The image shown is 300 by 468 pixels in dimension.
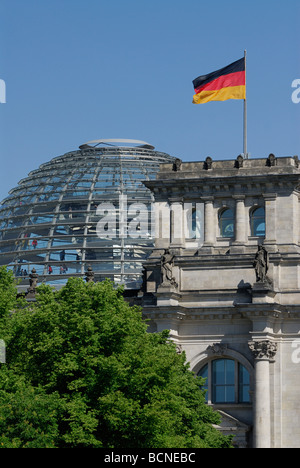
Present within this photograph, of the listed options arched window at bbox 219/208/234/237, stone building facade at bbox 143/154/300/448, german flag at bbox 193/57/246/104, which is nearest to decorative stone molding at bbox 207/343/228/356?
stone building facade at bbox 143/154/300/448

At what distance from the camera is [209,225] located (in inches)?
4146

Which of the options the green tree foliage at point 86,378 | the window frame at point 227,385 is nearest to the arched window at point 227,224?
the window frame at point 227,385

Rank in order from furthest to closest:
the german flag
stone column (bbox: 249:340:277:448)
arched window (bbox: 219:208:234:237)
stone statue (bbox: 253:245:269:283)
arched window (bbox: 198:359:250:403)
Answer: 1. the german flag
2. arched window (bbox: 219:208:234:237)
3. arched window (bbox: 198:359:250:403)
4. stone statue (bbox: 253:245:269:283)
5. stone column (bbox: 249:340:277:448)

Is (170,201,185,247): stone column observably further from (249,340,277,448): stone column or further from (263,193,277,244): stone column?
(249,340,277,448): stone column

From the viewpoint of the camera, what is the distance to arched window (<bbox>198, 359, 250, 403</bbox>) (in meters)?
103

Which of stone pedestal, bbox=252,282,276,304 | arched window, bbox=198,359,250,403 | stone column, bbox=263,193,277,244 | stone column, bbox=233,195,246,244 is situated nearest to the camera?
stone pedestal, bbox=252,282,276,304

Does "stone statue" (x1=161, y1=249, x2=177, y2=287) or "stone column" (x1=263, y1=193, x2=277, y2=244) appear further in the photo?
"stone column" (x1=263, y1=193, x2=277, y2=244)

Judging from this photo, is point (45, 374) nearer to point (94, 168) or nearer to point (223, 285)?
point (223, 285)

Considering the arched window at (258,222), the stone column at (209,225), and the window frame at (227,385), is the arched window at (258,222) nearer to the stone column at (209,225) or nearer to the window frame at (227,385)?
the stone column at (209,225)

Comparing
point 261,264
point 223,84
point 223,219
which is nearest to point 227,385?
point 261,264

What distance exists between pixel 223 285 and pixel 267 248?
3.75 m

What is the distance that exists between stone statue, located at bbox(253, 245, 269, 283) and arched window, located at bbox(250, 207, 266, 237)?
3984 mm

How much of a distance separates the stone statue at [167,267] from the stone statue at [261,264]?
5711 mm

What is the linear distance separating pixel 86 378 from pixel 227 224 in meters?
26.0
